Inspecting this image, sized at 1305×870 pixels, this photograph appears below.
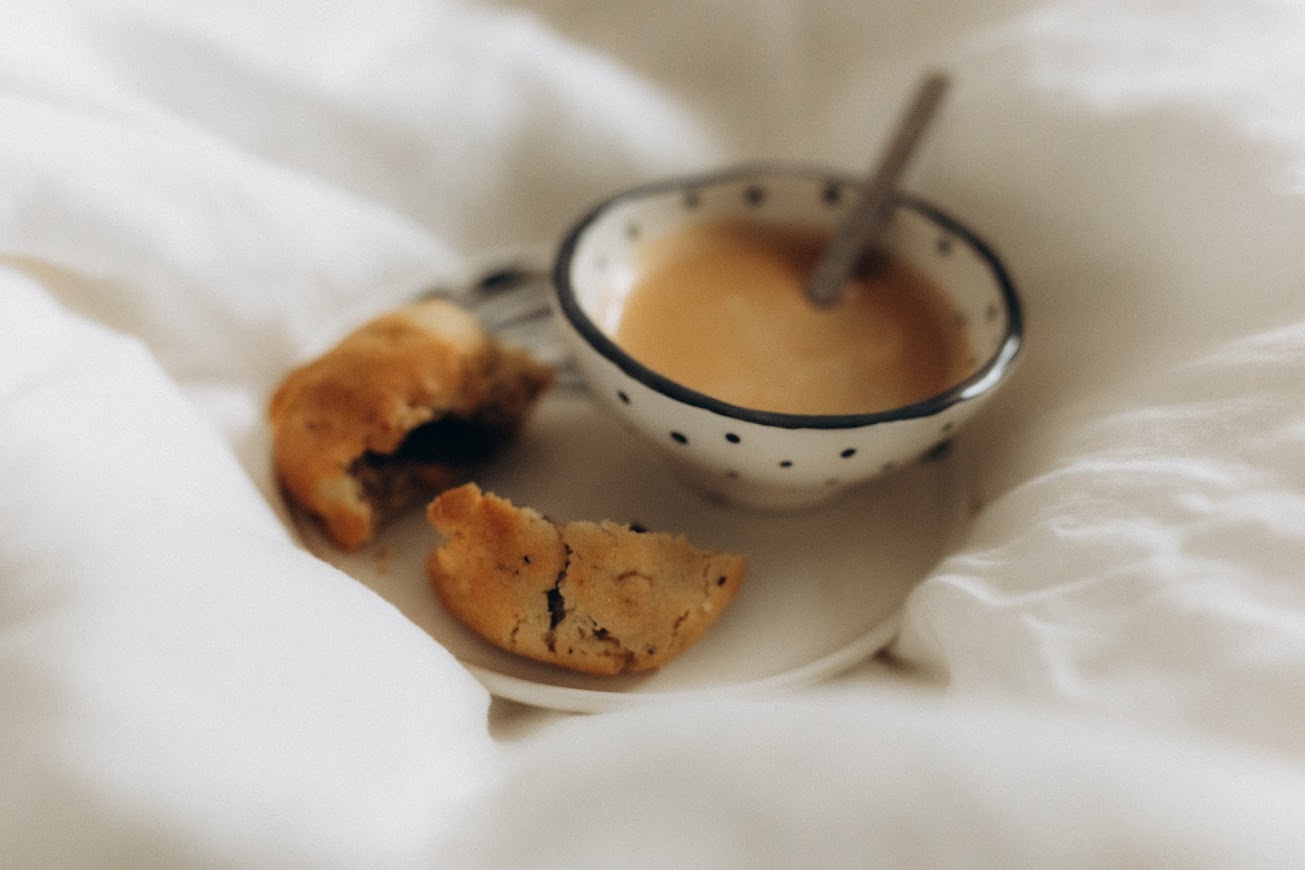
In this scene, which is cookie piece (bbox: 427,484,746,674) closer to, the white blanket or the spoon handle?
the white blanket

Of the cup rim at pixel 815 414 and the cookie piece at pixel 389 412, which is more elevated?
the cup rim at pixel 815 414

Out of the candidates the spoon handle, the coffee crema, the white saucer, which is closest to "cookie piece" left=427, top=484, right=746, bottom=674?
the white saucer

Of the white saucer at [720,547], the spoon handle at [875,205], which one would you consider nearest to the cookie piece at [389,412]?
the white saucer at [720,547]

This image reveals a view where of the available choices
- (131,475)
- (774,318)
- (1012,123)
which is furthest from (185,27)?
(1012,123)

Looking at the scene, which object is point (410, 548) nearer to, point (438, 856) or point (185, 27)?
point (438, 856)

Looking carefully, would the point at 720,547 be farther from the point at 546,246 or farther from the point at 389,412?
the point at 546,246

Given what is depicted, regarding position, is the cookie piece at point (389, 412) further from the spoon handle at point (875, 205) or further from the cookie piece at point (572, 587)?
the spoon handle at point (875, 205)

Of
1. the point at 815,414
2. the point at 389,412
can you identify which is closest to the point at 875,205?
the point at 815,414
